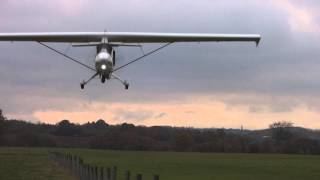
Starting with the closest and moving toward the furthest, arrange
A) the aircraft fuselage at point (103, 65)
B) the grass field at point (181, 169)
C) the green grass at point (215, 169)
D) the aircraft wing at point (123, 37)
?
the aircraft fuselage at point (103, 65), the aircraft wing at point (123, 37), the grass field at point (181, 169), the green grass at point (215, 169)

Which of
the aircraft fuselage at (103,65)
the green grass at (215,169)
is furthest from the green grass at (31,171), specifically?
the aircraft fuselage at (103,65)

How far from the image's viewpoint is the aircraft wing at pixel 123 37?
37906mm

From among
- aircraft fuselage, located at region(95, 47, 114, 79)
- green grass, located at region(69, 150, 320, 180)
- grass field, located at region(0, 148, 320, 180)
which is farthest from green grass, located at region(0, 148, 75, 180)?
aircraft fuselage, located at region(95, 47, 114, 79)

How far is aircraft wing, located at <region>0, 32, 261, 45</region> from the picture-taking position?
37906 millimetres

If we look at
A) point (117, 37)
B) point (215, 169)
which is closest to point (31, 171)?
point (117, 37)

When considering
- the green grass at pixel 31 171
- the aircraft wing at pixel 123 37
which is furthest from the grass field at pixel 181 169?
the aircraft wing at pixel 123 37

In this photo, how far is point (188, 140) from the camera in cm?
18100

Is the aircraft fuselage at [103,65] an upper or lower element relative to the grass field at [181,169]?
upper

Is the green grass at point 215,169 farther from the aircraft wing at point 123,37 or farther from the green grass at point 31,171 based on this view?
the aircraft wing at point 123,37

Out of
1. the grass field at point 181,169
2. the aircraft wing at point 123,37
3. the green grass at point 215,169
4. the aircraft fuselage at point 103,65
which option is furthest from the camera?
the green grass at point 215,169

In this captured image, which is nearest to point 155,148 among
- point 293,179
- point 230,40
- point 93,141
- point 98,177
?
point 93,141

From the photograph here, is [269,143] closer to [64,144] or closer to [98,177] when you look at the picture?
[64,144]

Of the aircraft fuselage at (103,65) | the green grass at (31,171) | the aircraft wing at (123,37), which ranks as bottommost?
the green grass at (31,171)

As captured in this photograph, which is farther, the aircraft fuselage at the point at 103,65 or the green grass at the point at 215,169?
the green grass at the point at 215,169
